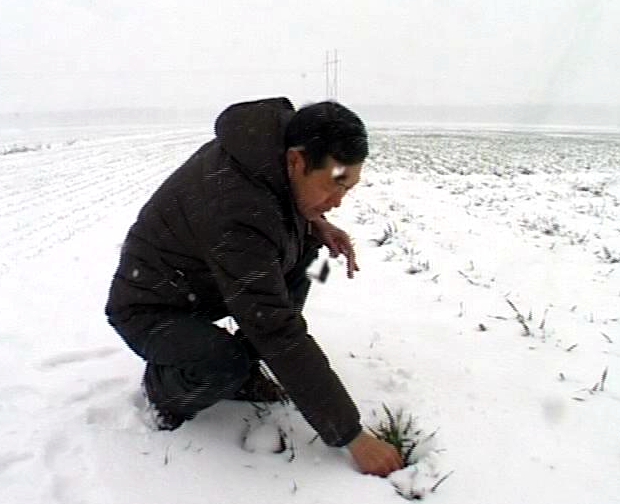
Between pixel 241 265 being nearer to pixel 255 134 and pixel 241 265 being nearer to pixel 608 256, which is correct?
pixel 255 134

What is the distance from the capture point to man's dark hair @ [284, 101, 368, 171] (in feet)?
5.48

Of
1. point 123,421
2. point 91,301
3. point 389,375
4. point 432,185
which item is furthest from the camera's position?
point 432,185

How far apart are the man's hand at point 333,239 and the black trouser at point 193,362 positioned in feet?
2.14

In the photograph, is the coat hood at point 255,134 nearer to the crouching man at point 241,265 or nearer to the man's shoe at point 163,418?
the crouching man at point 241,265

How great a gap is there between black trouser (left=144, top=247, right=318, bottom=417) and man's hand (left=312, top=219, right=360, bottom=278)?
25.7 inches

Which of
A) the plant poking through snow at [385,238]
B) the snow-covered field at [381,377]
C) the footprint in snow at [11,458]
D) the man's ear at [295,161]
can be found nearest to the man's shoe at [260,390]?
the snow-covered field at [381,377]

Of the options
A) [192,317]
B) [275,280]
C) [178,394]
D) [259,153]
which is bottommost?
[178,394]

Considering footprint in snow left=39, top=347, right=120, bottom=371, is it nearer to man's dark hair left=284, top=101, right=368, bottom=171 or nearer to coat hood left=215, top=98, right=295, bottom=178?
coat hood left=215, top=98, right=295, bottom=178

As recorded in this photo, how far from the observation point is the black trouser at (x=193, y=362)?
6.41 feet

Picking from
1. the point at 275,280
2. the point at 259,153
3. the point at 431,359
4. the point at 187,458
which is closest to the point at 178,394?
the point at 187,458

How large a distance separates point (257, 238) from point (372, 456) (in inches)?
32.0

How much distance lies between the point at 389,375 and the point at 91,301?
6.34 feet

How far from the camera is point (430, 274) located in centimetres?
399

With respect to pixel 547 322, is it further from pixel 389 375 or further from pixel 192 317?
pixel 192 317
